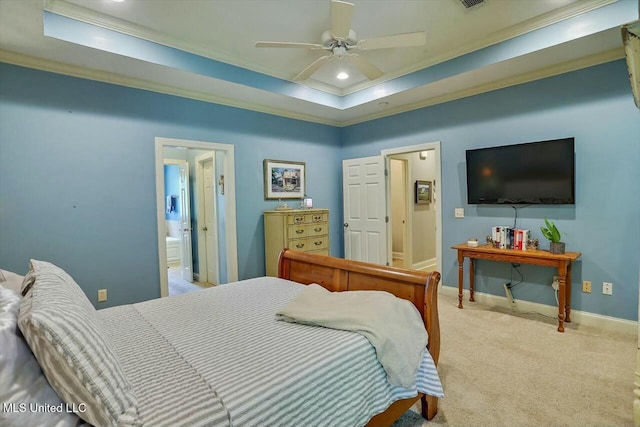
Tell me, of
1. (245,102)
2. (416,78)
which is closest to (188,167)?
(245,102)

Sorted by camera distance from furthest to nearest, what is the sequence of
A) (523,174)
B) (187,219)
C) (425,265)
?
(425,265)
(187,219)
(523,174)

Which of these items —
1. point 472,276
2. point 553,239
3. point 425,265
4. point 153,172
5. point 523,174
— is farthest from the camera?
point 425,265

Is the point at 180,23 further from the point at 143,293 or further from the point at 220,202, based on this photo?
the point at 143,293

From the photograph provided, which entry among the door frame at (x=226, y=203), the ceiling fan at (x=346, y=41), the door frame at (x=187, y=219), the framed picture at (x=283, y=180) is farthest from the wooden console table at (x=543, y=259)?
the door frame at (x=187, y=219)

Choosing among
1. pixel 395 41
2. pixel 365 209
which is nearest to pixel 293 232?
pixel 365 209

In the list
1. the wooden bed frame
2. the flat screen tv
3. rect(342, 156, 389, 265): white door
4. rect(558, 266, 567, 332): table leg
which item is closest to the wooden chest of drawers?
rect(342, 156, 389, 265): white door

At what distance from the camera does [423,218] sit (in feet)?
20.8

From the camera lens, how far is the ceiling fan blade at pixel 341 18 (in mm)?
2079

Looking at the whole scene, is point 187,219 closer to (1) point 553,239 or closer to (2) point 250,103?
(2) point 250,103

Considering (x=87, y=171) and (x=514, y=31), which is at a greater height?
(x=514, y=31)

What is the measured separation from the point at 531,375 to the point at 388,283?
1.34 metres

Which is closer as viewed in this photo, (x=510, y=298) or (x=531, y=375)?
(x=531, y=375)

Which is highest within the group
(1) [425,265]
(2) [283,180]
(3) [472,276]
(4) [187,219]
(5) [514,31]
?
(5) [514,31]

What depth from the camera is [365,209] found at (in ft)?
→ 16.1
